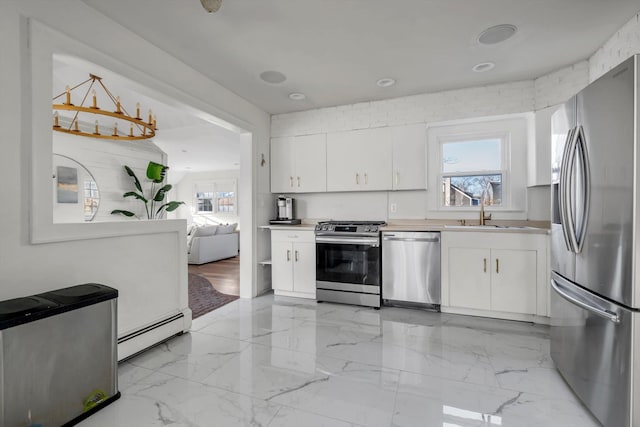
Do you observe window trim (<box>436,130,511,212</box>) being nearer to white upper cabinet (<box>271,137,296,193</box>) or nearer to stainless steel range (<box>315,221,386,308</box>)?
stainless steel range (<box>315,221,386,308</box>)

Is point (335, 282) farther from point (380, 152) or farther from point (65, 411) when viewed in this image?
point (65, 411)

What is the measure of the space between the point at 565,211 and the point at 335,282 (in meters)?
2.33

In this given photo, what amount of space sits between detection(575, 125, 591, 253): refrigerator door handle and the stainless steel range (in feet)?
6.16

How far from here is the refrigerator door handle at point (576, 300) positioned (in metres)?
→ 1.42

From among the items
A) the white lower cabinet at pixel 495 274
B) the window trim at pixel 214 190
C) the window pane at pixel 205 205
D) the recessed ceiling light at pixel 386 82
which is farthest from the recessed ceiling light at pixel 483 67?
the window pane at pixel 205 205

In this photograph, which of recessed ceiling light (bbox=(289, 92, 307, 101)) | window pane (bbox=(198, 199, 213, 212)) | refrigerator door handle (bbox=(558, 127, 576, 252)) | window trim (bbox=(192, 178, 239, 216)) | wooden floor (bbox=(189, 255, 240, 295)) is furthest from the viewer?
window pane (bbox=(198, 199, 213, 212))

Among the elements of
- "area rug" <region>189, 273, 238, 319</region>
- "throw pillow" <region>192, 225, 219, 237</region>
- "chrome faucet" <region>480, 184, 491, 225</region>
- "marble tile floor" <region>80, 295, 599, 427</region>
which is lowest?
"area rug" <region>189, 273, 238, 319</region>

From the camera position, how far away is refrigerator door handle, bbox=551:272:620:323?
4.66 ft

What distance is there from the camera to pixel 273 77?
3057mm

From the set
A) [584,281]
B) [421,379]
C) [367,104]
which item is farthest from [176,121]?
[584,281]

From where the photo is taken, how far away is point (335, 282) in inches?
139

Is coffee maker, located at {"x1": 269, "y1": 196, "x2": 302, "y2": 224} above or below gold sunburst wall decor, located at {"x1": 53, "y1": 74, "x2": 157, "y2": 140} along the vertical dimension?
below

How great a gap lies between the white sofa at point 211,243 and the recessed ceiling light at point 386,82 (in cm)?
476

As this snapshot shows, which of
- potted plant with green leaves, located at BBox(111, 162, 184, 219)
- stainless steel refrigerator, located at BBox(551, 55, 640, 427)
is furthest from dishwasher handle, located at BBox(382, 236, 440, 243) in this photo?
potted plant with green leaves, located at BBox(111, 162, 184, 219)
